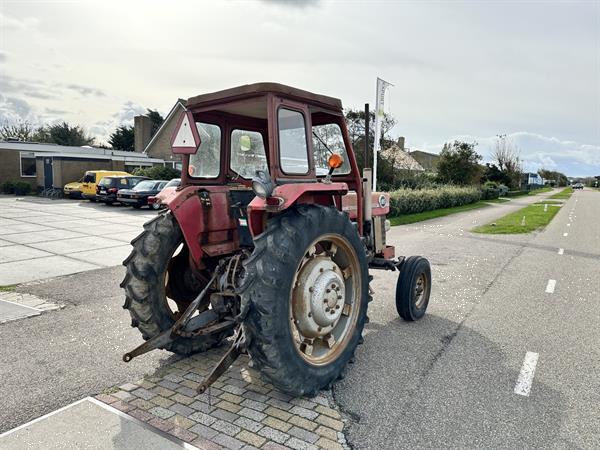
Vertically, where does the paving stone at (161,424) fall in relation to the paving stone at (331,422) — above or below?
below

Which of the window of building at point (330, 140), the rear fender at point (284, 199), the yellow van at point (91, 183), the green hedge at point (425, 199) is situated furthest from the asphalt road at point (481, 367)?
the yellow van at point (91, 183)

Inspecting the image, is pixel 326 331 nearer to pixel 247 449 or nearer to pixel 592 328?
pixel 247 449

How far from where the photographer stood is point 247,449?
2658 mm

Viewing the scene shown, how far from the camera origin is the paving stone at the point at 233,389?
338 cm

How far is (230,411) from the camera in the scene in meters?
3.10

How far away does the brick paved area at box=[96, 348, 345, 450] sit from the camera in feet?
9.09

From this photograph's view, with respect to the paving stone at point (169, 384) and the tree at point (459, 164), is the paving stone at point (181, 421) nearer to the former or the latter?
the paving stone at point (169, 384)

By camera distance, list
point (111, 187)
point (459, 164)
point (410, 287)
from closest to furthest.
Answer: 1. point (410, 287)
2. point (111, 187)
3. point (459, 164)

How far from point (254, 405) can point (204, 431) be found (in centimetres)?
46

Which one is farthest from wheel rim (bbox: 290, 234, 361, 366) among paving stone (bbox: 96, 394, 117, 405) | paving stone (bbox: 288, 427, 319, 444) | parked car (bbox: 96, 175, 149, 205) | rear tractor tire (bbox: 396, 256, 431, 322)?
parked car (bbox: 96, 175, 149, 205)

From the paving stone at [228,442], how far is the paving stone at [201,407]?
35 cm

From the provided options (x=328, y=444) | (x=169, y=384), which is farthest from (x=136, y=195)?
(x=328, y=444)

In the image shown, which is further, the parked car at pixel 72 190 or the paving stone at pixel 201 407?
the parked car at pixel 72 190

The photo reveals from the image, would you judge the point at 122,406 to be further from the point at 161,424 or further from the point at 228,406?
the point at 228,406
